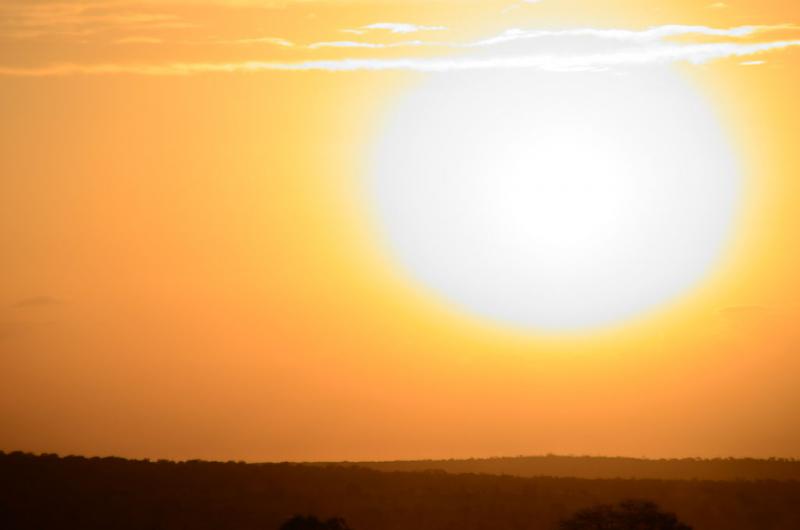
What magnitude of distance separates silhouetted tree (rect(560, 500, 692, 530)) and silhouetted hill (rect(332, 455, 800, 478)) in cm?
4504

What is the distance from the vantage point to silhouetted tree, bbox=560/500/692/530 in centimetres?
5166

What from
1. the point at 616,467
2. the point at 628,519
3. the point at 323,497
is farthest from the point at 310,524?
the point at 616,467

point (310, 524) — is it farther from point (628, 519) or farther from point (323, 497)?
point (323, 497)

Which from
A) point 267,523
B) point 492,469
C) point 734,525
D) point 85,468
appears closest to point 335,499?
point 267,523

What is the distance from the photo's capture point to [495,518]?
71.4m

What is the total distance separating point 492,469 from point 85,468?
186 feet

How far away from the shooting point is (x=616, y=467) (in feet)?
407

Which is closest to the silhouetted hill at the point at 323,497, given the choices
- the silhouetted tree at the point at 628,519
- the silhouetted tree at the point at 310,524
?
the silhouetted tree at the point at 628,519

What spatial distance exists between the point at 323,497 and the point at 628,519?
25274 millimetres

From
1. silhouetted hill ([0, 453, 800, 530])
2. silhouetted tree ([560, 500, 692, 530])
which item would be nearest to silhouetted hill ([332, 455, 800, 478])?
silhouetted hill ([0, 453, 800, 530])

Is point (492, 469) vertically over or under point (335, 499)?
over

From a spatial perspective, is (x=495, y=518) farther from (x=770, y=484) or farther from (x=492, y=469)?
(x=492, y=469)

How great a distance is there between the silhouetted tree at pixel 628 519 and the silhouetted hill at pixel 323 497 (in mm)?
15430

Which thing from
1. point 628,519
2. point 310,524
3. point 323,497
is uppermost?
point 323,497
